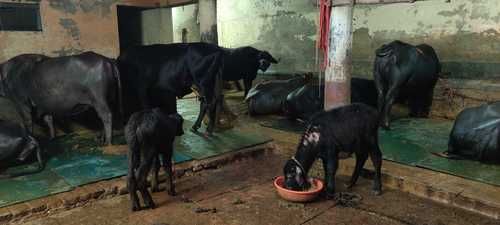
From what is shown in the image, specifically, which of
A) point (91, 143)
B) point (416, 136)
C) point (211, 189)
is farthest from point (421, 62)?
point (91, 143)

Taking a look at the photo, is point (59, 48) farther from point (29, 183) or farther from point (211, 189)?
point (211, 189)

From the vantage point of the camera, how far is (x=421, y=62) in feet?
21.1

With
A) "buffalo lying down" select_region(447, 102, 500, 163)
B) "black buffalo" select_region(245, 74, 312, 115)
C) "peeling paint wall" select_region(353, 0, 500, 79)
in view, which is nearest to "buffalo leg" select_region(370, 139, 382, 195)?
"buffalo lying down" select_region(447, 102, 500, 163)

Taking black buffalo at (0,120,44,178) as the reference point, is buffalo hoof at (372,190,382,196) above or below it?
below

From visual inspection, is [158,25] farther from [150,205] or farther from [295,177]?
[295,177]

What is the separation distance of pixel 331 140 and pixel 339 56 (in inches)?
65.5

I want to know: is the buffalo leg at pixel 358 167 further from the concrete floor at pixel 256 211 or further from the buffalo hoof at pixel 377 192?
the buffalo hoof at pixel 377 192

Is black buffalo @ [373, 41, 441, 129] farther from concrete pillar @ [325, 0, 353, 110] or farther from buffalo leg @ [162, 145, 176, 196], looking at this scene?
buffalo leg @ [162, 145, 176, 196]

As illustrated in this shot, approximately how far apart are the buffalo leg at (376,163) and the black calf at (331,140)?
4 centimetres

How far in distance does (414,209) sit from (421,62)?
3460mm

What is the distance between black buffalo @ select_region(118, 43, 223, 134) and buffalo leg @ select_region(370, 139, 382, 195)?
9.38 feet

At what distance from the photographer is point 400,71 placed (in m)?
6.20

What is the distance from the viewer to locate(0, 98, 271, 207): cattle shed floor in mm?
3953

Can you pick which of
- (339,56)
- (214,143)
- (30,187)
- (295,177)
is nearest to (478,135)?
(339,56)
